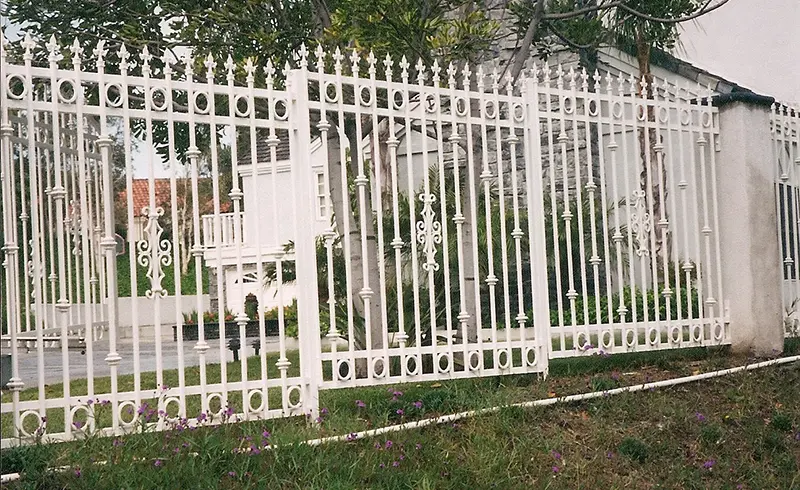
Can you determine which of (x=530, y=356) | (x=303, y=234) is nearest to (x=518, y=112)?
(x=530, y=356)

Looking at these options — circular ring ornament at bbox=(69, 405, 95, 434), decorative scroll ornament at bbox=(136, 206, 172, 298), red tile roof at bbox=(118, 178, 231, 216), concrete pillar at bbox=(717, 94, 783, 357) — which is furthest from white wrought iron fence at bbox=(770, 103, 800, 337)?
red tile roof at bbox=(118, 178, 231, 216)

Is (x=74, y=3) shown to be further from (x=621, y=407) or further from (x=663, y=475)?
(x=663, y=475)

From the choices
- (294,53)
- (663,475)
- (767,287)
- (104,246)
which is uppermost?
(294,53)

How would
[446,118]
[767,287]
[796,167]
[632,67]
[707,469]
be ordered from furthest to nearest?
1. [632,67]
2. [796,167]
3. [767,287]
4. [446,118]
5. [707,469]

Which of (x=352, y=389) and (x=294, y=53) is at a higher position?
(x=294, y=53)

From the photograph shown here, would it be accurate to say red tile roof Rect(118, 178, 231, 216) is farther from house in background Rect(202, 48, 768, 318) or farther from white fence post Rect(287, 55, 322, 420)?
white fence post Rect(287, 55, 322, 420)

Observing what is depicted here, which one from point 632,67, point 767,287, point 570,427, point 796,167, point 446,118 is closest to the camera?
point 570,427

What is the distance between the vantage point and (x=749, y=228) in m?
8.05

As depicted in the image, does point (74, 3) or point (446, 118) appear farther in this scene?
point (74, 3)

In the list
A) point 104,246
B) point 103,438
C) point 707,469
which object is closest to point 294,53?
point 104,246

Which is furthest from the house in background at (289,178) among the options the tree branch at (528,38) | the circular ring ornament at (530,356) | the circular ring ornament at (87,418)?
the circular ring ornament at (87,418)

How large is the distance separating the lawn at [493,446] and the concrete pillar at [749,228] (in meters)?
0.94

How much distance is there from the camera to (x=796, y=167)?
31.2ft

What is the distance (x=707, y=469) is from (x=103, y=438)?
352cm
